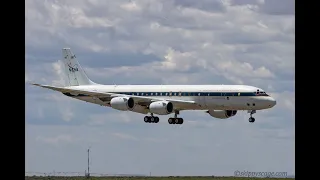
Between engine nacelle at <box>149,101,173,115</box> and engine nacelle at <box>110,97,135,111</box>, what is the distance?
8.73 ft

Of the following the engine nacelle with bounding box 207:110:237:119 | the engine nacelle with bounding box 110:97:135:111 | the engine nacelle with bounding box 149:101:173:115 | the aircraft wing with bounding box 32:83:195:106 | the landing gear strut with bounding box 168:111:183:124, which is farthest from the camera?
the engine nacelle with bounding box 207:110:237:119

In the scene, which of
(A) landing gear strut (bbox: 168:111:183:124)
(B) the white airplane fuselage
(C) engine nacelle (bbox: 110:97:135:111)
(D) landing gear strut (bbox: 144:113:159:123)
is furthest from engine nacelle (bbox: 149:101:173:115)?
(A) landing gear strut (bbox: 168:111:183:124)

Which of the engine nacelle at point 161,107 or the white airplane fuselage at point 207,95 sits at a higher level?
the white airplane fuselage at point 207,95

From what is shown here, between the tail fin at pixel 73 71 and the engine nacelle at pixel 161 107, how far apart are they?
17.7 metres

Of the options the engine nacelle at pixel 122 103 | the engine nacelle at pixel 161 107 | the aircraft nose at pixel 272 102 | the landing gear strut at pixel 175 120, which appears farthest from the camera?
the landing gear strut at pixel 175 120

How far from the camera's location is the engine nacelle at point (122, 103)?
8869 cm

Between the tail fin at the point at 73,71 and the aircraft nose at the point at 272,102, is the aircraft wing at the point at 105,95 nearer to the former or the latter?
the tail fin at the point at 73,71

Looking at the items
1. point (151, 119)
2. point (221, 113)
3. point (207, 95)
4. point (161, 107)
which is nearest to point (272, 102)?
point (207, 95)

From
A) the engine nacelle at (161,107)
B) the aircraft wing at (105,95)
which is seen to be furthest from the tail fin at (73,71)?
the engine nacelle at (161,107)

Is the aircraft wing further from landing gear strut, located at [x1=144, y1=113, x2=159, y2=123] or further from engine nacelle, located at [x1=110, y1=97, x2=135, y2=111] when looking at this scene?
landing gear strut, located at [x1=144, y1=113, x2=159, y2=123]

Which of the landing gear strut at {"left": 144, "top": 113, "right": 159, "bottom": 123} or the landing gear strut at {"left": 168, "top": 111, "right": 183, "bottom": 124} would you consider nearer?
the landing gear strut at {"left": 144, "top": 113, "right": 159, "bottom": 123}

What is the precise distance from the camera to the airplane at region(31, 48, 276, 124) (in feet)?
277
